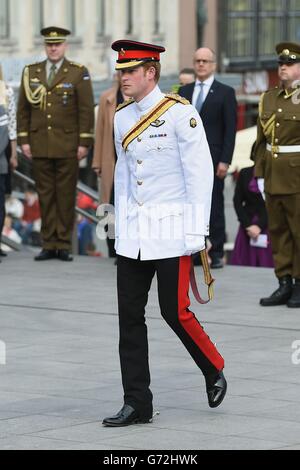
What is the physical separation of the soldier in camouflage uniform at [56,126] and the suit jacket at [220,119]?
43.0 inches

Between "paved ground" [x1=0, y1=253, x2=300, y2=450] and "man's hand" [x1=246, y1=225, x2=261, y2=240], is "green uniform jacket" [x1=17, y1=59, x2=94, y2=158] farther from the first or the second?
"man's hand" [x1=246, y1=225, x2=261, y2=240]

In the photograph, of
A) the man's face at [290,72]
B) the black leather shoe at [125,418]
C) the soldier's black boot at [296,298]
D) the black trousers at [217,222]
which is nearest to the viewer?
the black leather shoe at [125,418]

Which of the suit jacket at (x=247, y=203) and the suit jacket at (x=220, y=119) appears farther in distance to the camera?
the suit jacket at (x=247, y=203)

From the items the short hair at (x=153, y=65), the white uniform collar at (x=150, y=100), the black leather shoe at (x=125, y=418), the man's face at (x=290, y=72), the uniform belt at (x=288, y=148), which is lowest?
the black leather shoe at (x=125, y=418)

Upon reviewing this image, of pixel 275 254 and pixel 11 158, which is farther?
pixel 11 158

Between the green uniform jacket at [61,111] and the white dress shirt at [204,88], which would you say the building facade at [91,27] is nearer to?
the green uniform jacket at [61,111]

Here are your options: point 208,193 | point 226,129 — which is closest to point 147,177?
point 208,193

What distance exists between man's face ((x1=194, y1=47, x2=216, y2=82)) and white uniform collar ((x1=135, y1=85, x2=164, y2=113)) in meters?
5.94

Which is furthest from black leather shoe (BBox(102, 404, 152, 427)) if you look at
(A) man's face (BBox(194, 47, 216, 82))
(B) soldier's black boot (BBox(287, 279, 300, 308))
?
(A) man's face (BBox(194, 47, 216, 82))

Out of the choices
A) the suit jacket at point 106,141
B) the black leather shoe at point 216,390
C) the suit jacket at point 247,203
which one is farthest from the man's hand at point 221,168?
the black leather shoe at point 216,390

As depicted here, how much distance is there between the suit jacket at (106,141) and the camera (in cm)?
1464

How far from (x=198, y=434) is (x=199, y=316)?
13.2ft

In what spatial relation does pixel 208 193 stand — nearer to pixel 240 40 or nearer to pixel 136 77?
pixel 136 77

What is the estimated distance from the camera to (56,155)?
14.7 meters
